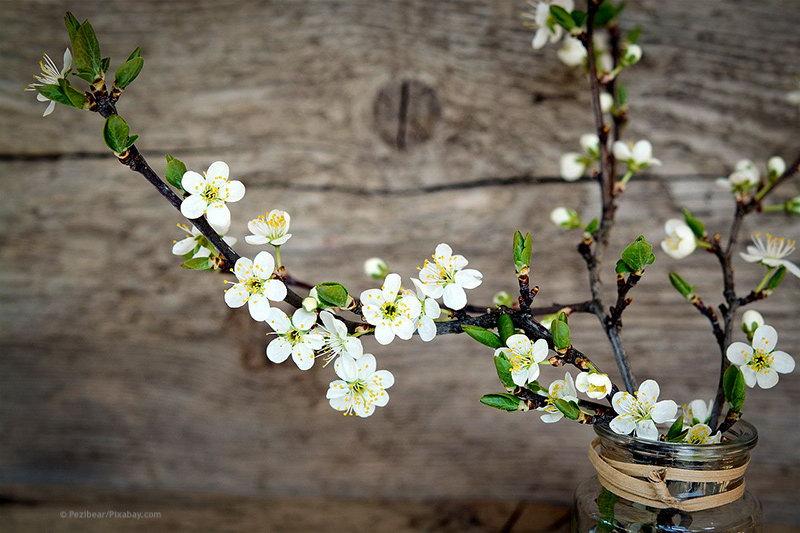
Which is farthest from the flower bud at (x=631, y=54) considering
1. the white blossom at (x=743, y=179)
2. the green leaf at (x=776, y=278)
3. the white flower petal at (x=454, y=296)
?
the white flower petal at (x=454, y=296)

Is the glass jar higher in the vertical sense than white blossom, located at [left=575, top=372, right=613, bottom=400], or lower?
lower

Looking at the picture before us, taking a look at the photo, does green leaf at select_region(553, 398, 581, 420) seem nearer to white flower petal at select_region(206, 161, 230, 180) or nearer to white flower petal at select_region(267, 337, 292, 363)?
white flower petal at select_region(267, 337, 292, 363)

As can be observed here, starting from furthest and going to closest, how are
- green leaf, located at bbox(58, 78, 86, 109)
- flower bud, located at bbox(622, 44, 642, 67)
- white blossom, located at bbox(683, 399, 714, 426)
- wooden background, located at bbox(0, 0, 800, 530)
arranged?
wooden background, located at bbox(0, 0, 800, 530)
flower bud, located at bbox(622, 44, 642, 67)
white blossom, located at bbox(683, 399, 714, 426)
green leaf, located at bbox(58, 78, 86, 109)

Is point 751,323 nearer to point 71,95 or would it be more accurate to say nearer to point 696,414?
point 696,414

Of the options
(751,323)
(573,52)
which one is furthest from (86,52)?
(751,323)

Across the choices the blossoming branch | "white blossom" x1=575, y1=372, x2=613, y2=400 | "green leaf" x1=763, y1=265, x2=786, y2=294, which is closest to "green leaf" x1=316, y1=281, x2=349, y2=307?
the blossoming branch

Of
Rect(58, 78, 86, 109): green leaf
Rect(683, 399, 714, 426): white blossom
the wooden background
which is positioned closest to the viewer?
Rect(58, 78, 86, 109): green leaf

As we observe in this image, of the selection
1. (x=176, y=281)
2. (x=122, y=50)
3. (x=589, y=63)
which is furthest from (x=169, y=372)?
(x=589, y=63)
